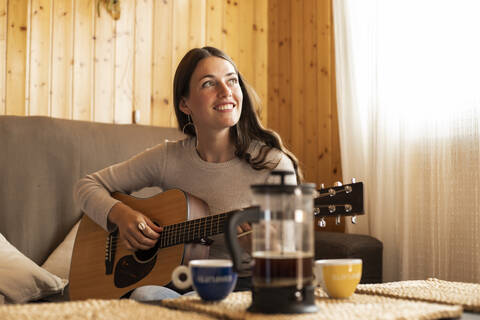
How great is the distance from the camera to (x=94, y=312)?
0.92m

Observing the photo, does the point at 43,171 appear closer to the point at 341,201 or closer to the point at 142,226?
the point at 142,226

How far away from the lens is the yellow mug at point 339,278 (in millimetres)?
1033

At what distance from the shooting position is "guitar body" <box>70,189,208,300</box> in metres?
1.71

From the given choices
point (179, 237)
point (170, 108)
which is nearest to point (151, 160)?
point (179, 237)

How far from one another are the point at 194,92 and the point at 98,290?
68cm

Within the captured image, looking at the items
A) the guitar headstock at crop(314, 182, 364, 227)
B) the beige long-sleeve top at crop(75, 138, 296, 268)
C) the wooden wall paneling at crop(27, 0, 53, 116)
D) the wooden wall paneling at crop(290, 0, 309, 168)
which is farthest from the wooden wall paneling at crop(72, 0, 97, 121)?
the guitar headstock at crop(314, 182, 364, 227)

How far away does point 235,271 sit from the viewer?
0.94 metres

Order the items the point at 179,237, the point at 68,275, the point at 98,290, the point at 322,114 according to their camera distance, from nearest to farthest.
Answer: the point at 179,237 < the point at 98,290 < the point at 68,275 < the point at 322,114

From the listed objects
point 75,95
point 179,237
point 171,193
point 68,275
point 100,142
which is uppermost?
point 75,95

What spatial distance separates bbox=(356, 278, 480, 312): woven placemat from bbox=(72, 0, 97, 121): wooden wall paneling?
7.00 feet

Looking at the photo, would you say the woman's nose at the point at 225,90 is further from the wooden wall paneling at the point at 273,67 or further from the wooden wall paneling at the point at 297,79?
the wooden wall paneling at the point at 273,67

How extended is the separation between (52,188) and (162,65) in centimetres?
113

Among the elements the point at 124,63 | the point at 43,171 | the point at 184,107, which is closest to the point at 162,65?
the point at 124,63

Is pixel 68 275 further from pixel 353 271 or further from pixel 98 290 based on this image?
pixel 353 271
